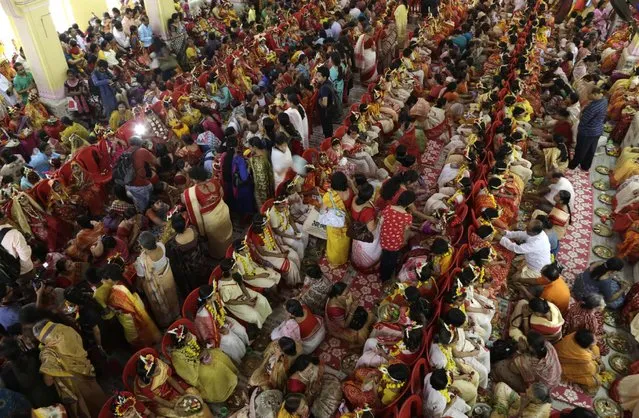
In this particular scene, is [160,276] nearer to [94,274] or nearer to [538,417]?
[94,274]

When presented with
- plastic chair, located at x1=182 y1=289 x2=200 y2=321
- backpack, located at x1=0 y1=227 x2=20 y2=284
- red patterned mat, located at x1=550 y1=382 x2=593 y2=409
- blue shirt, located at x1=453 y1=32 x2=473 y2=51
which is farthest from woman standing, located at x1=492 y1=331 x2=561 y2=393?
blue shirt, located at x1=453 y1=32 x2=473 y2=51

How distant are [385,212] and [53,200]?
4195 millimetres

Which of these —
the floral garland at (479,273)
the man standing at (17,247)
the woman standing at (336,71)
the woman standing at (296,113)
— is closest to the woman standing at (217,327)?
the man standing at (17,247)

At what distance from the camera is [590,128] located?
7.35m

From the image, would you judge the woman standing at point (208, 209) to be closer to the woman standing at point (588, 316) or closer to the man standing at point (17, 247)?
the man standing at point (17, 247)

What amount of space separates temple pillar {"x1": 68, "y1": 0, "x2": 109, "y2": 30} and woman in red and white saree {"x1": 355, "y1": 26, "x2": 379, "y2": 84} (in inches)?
335

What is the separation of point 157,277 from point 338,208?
205 cm

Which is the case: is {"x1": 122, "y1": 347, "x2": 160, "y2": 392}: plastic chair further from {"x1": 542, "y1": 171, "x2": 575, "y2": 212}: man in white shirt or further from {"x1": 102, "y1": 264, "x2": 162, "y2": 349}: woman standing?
{"x1": 542, "y1": 171, "x2": 575, "y2": 212}: man in white shirt

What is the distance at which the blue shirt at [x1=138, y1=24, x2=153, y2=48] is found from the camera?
37.0 ft

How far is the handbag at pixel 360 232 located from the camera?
5469mm

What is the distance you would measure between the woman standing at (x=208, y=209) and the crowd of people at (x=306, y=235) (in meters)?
0.03

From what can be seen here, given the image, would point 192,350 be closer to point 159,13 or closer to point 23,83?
point 23,83

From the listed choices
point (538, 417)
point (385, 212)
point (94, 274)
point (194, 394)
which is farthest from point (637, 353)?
point (94, 274)

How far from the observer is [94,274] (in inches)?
185
